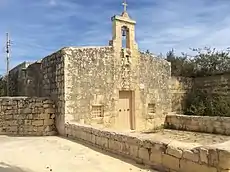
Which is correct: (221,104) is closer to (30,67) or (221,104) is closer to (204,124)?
(204,124)

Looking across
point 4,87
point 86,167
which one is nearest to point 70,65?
point 86,167

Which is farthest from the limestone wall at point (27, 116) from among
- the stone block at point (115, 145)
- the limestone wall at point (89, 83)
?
the stone block at point (115, 145)

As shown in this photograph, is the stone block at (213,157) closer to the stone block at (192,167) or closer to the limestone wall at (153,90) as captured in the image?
the stone block at (192,167)

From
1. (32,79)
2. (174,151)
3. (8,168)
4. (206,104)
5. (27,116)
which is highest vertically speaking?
(32,79)

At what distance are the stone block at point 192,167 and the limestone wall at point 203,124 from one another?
6709mm

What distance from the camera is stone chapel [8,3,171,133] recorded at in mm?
10766

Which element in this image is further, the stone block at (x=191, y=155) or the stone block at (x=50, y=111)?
the stone block at (x=50, y=111)

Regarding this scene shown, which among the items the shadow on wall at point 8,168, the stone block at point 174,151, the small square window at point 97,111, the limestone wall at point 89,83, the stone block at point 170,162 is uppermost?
the limestone wall at point 89,83

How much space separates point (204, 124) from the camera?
11.8 metres

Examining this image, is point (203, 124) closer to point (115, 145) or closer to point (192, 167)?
point (115, 145)

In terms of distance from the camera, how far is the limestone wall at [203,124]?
11.0m

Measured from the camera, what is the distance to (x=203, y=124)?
11.8m

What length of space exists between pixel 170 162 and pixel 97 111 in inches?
259

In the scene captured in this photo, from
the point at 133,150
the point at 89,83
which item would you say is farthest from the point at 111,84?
the point at 133,150
